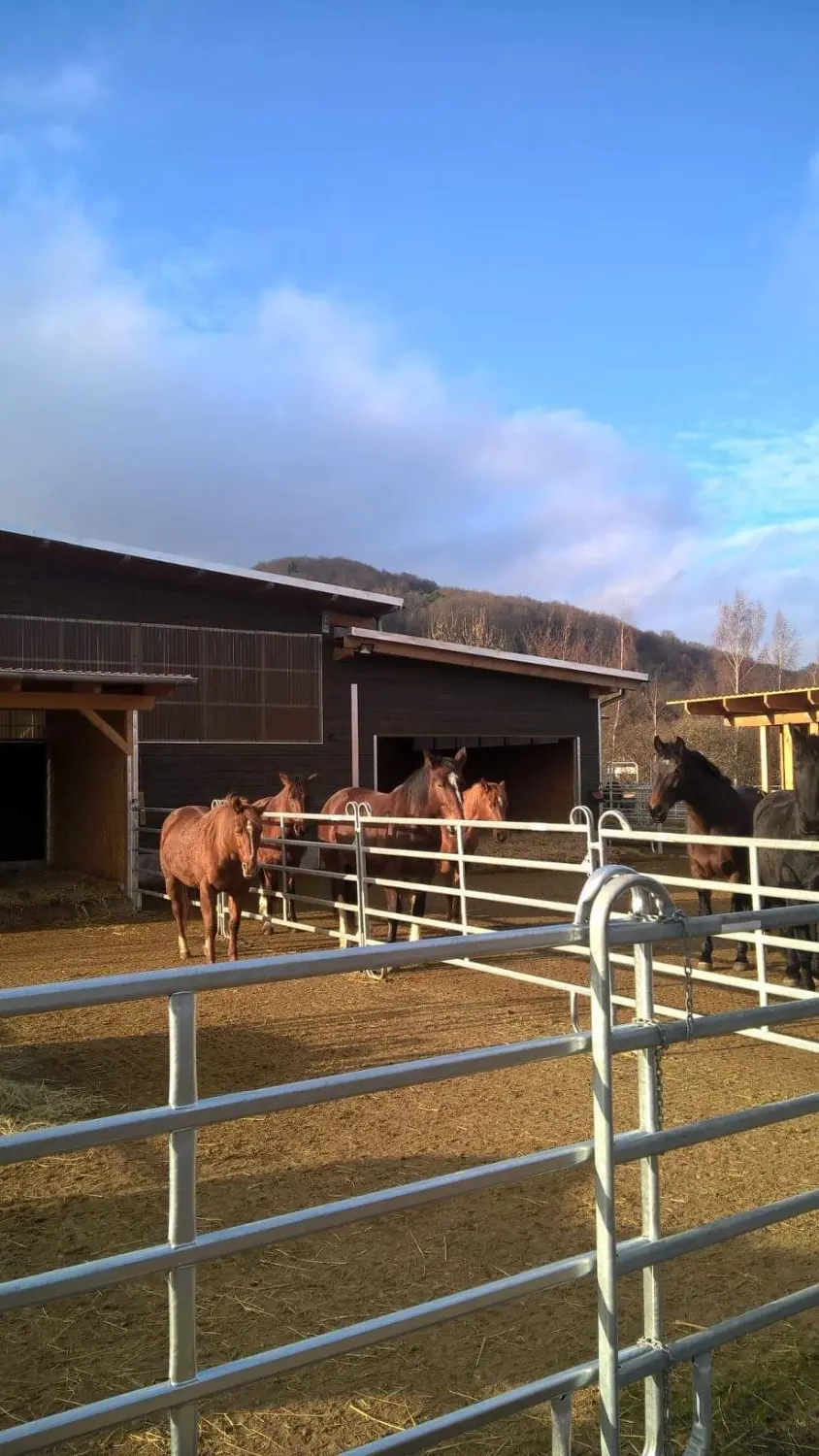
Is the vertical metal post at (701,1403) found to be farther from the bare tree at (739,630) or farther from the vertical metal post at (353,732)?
the bare tree at (739,630)

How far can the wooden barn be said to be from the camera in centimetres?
1426

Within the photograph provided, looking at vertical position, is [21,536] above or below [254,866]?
above

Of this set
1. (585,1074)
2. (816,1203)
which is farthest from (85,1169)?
(816,1203)

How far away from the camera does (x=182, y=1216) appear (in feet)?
5.65

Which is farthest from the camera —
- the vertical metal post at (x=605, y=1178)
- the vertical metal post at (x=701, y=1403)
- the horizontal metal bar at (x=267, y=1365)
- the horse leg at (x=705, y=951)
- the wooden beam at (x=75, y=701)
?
the wooden beam at (x=75, y=701)

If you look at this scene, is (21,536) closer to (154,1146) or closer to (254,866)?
(254,866)

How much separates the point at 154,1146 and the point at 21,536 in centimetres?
1187

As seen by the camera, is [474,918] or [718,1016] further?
[474,918]

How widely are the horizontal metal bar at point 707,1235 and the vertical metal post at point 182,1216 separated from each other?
85 centimetres

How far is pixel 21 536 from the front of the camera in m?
14.5

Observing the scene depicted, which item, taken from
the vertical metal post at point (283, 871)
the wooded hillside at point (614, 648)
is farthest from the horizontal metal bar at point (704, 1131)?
the wooded hillside at point (614, 648)

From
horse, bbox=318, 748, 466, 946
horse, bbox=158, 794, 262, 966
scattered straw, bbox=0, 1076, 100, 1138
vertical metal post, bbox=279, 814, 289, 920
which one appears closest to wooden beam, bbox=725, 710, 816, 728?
horse, bbox=318, 748, 466, 946

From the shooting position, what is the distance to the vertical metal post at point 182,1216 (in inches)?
67.5

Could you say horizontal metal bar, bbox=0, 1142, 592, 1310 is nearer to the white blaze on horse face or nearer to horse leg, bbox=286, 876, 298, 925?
the white blaze on horse face
